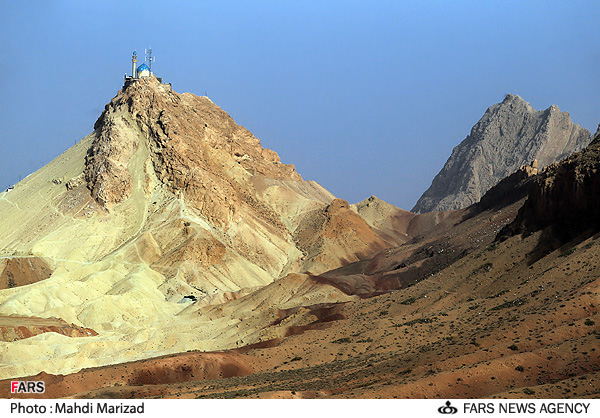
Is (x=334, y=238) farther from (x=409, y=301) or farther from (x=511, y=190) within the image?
(x=409, y=301)

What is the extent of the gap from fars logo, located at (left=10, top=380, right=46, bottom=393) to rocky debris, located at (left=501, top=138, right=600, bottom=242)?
3854 centimetres

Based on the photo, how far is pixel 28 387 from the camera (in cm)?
5291

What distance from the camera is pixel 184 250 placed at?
126438 mm

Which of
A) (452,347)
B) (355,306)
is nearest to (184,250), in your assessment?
(355,306)

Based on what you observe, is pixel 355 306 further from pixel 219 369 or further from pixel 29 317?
pixel 29 317

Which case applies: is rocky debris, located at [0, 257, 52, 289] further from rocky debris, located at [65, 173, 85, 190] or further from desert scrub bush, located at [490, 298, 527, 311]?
desert scrub bush, located at [490, 298, 527, 311]

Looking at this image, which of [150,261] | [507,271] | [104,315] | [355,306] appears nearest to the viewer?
[507,271]

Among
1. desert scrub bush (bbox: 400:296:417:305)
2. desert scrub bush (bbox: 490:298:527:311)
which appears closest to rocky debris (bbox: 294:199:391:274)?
desert scrub bush (bbox: 400:296:417:305)

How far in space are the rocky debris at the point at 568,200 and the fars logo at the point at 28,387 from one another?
38.5m

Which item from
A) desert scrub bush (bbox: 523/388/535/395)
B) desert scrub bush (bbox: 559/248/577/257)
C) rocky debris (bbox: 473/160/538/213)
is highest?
rocky debris (bbox: 473/160/538/213)

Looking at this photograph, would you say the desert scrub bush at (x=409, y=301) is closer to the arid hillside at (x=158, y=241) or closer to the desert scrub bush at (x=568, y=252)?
the arid hillside at (x=158, y=241)

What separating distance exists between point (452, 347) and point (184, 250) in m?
84.0

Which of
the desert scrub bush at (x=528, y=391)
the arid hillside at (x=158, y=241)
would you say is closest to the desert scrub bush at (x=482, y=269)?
the arid hillside at (x=158, y=241)

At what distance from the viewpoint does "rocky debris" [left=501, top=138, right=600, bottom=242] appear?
66.0m
